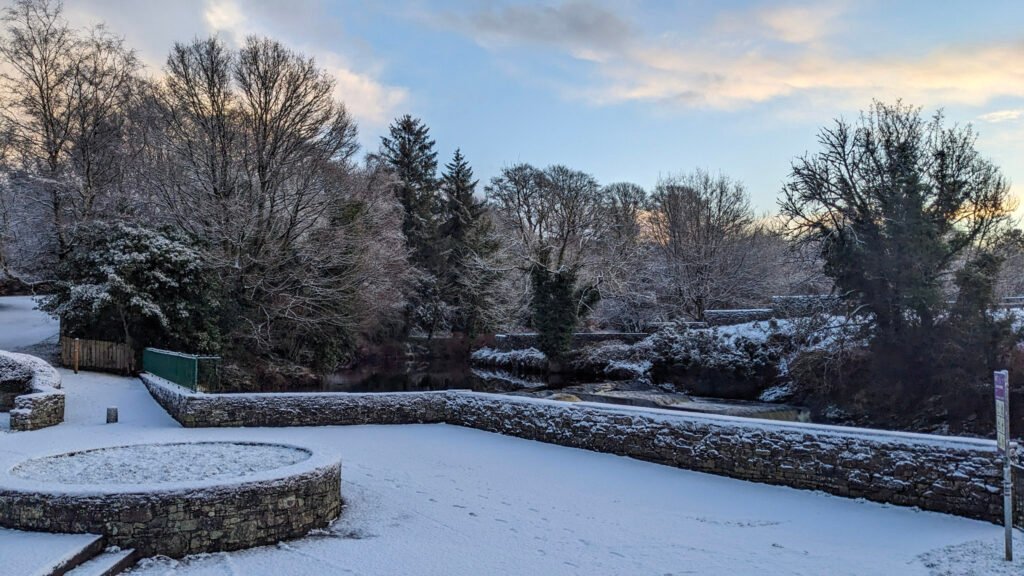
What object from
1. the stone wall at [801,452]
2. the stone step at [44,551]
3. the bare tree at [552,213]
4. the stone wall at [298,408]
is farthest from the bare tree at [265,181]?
the stone step at [44,551]

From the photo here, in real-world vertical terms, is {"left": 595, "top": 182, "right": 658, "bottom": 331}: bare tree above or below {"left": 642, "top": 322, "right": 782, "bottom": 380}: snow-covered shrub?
above

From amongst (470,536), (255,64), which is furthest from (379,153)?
(470,536)

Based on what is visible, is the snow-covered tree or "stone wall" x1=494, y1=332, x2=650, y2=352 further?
"stone wall" x1=494, y1=332, x2=650, y2=352

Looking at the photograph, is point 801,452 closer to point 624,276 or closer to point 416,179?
point 624,276

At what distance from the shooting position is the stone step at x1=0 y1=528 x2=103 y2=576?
5.49 m

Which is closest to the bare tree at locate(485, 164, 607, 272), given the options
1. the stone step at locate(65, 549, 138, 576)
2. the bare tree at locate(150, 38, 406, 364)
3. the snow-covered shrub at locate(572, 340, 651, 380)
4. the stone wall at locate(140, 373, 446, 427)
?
the snow-covered shrub at locate(572, 340, 651, 380)

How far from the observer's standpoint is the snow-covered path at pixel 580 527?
256 inches

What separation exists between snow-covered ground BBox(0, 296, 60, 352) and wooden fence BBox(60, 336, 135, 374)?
5.76 metres

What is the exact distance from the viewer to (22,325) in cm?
3161

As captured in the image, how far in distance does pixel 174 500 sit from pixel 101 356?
18.0 metres

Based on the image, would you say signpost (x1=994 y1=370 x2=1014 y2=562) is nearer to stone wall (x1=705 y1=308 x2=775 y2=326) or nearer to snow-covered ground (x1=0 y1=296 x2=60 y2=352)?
stone wall (x1=705 y1=308 x2=775 y2=326)

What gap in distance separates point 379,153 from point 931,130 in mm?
32103

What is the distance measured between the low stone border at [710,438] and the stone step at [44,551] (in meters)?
8.29

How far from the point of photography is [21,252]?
102 ft
